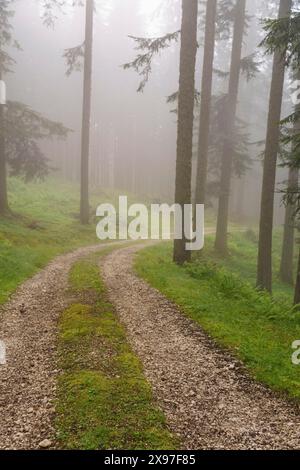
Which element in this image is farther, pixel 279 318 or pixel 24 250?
pixel 24 250

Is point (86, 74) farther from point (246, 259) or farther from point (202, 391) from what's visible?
point (202, 391)

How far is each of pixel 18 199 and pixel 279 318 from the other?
24.8 metres

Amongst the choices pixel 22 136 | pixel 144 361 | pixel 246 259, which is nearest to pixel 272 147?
pixel 246 259

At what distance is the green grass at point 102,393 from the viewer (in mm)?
4729

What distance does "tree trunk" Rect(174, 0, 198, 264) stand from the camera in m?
13.3

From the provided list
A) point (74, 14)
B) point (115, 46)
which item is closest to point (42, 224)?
point (115, 46)

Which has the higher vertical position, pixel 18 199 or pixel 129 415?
pixel 18 199

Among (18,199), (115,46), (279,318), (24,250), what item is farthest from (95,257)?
(115,46)

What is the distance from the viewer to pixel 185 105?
1365 centimetres

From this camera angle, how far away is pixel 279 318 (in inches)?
365
